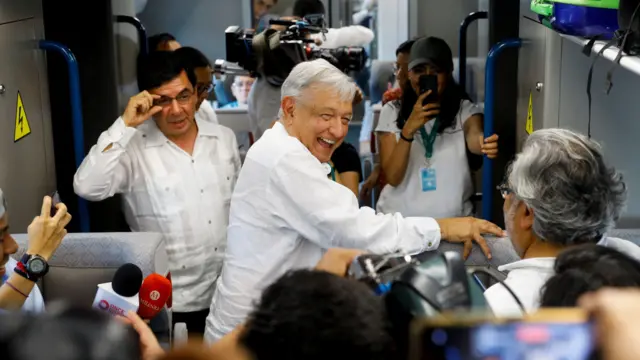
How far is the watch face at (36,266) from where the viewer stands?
205cm

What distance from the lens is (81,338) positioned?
0.82 meters

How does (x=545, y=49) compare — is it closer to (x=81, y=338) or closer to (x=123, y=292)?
(x=123, y=292)

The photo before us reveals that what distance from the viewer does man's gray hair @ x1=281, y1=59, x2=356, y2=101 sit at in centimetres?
238

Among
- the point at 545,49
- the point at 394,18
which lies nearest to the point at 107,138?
the point at 545,49

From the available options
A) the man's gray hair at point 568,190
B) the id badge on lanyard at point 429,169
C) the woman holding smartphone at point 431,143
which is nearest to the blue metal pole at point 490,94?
the woman holding smartphone at point 431,143

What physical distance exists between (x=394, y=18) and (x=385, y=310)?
5150 mm

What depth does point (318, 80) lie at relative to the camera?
2375 millimetres

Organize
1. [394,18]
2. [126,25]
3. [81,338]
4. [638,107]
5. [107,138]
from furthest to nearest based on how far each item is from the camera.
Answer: [394,18], [126,25], [107,138], [638,107], [81,338]

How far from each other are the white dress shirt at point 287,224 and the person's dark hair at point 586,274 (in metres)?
0.98

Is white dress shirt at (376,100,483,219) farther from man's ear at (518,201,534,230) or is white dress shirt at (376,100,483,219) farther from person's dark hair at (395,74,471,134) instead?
man's ear at (518,201,534,230)

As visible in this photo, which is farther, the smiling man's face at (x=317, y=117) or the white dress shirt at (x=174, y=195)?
the white dress shirt at (x=174, y=195)

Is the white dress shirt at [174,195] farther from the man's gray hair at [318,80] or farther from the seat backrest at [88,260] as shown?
Result: the man's gray hair at [318,80]

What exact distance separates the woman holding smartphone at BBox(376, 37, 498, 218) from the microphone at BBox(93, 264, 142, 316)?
1.48 metres

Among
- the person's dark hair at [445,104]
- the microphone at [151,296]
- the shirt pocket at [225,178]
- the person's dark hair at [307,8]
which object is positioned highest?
the person's dark hair at [307,8]
